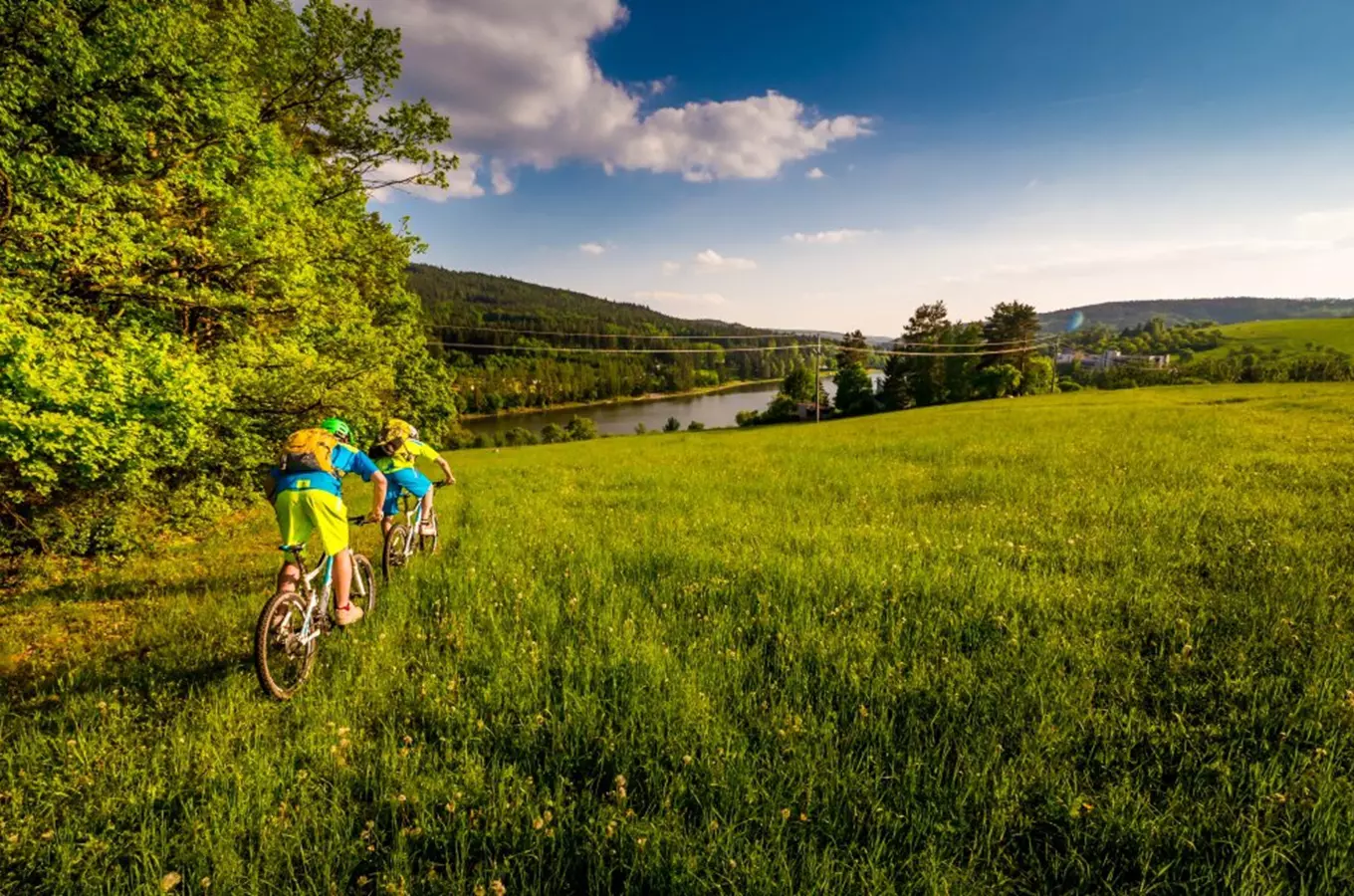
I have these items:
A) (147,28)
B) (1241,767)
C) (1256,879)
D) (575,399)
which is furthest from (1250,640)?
(575,399)

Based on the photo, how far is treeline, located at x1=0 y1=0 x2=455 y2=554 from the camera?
615 centimetres

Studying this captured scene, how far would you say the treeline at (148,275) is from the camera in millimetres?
6152

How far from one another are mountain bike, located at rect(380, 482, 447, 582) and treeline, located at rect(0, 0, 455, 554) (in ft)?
9.86

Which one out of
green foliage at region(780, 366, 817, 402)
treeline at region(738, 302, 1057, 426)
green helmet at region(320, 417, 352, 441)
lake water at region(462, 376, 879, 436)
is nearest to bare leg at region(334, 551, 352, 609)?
green helmet at region(320, 417, 352, 441)

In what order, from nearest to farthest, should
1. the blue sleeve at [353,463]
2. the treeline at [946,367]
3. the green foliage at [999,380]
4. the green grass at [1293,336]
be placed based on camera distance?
1. the blue sleeve at [353,463]
2. the green foliage at [999,380]
3. the treeline at [946,367]
4. the green grass at [1293,336]

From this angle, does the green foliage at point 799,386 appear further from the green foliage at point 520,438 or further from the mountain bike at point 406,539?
the mountain bike at point 406,539

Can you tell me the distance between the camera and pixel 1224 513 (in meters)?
6.41

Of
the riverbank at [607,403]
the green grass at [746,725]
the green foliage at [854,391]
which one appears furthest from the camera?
the riverbank at [607,403]

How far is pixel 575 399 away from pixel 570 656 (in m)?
155

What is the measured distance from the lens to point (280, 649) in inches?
169

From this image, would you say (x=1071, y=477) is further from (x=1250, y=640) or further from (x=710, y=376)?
(x=710, y=376)

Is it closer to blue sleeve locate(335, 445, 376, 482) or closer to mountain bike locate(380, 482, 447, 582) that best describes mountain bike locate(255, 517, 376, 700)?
blue sleeve locate(335, 445, 376, 482)

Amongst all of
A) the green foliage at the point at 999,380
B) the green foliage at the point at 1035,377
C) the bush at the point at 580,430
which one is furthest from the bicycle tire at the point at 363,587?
the green foliage at the point at 1035,377

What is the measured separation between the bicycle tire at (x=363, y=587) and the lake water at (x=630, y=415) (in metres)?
80.4
